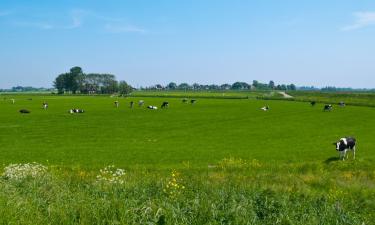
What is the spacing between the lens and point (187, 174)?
20.4 metres

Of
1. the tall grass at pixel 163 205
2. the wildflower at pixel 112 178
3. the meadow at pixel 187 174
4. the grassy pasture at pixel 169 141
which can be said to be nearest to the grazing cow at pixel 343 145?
the meadow at pixel 187 174

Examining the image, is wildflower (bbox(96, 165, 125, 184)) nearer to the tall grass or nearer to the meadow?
the meadow

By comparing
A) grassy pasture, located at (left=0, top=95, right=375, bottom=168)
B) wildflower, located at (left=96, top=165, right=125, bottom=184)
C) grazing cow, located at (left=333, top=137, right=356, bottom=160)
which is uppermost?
wildflower, located at (left=96, top=165, right=125, bottom=184)

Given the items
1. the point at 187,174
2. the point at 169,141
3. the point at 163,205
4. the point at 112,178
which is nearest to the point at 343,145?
the point at 187,174

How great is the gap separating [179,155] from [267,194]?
48.5 feet

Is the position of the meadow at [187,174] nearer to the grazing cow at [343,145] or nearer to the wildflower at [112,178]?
the wildflower at [112,178]

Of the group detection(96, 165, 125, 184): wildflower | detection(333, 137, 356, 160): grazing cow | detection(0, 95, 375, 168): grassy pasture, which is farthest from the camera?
detection(333, 137, 356, 160): grazing cow

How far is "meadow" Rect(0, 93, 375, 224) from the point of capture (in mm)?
10273

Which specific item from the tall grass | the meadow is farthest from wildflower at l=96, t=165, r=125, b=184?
the tall grass

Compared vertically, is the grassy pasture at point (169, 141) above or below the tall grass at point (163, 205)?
below

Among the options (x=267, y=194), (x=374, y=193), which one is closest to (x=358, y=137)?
(x=374, y=193)

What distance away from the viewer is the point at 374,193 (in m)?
16.0

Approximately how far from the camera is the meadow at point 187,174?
33.7ft

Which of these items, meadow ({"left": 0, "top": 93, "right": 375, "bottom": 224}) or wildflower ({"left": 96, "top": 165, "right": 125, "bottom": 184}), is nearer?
meadow ({"left": 0, "top": 93, "right": 375, "bottom": 224})
